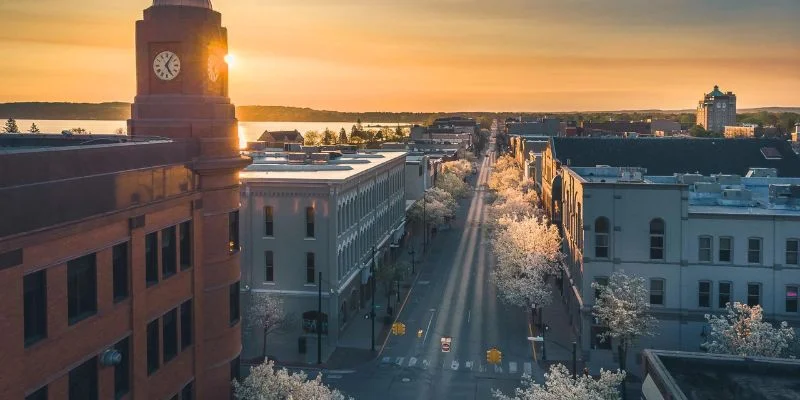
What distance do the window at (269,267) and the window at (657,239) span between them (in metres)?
26.6

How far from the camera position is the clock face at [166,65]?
29.3m

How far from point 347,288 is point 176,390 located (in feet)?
101

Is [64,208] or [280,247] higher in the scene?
[64,208]

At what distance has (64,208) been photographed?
64.9ft

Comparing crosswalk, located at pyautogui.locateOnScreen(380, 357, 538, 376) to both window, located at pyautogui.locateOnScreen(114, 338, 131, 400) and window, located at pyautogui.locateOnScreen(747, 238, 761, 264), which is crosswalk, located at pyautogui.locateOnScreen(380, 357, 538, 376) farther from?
window, located at pyautogui.locateOnScreen(114, 338, 131, 400)

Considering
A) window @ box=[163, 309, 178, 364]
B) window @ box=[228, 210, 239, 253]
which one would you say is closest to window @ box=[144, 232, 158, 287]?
window @ box=[163, 309, 178, 364]

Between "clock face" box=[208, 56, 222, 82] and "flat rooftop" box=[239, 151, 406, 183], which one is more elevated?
"clock face" box=[208, 56, 222, 82]

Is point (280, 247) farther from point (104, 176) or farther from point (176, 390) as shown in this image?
point (104, 176)

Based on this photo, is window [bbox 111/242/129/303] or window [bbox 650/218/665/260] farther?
window [bbox 650/218/665/260]

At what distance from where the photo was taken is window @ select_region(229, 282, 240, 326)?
3138cm

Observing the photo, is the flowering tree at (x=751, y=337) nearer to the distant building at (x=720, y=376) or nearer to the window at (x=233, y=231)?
the distant building at (x=720, y=376)

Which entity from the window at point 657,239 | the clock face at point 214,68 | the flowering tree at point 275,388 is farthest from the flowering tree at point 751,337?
the clock face at point 214,68

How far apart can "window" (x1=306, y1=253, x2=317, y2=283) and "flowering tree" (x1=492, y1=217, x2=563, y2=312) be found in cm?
1468

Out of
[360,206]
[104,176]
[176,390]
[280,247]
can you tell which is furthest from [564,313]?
[104,176]
